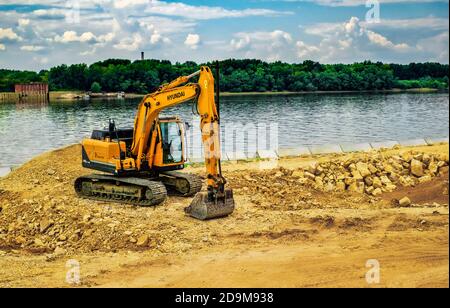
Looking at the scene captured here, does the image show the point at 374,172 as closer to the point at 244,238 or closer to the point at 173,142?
the point at 173,142

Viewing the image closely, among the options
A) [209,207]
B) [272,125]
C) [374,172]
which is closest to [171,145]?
[209,207]

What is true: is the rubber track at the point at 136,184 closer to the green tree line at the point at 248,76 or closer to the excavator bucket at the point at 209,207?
the excavator bucket at the point at 209,207

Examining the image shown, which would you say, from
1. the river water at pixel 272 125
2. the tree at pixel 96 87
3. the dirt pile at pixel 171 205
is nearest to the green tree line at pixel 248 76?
the tree at pixel 96 87

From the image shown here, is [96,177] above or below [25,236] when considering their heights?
above

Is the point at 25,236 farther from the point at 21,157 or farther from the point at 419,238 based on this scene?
the point at 21,157

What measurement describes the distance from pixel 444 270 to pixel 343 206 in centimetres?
633

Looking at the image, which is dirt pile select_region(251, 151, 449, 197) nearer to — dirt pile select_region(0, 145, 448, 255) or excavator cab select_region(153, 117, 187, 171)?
dirt pile select_region(0, 145, 448, 255)

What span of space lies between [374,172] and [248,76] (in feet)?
231

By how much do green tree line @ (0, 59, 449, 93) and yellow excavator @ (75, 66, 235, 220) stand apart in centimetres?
6194

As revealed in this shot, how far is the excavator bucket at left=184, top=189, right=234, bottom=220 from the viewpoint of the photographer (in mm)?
14039

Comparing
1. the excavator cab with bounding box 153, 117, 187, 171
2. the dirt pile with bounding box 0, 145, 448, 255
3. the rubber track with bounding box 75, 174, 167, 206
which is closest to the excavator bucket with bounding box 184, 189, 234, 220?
the dirt pile with bounding box 0, 145, 448, 255

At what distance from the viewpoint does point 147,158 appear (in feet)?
53.5

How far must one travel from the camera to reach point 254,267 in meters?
10.8
